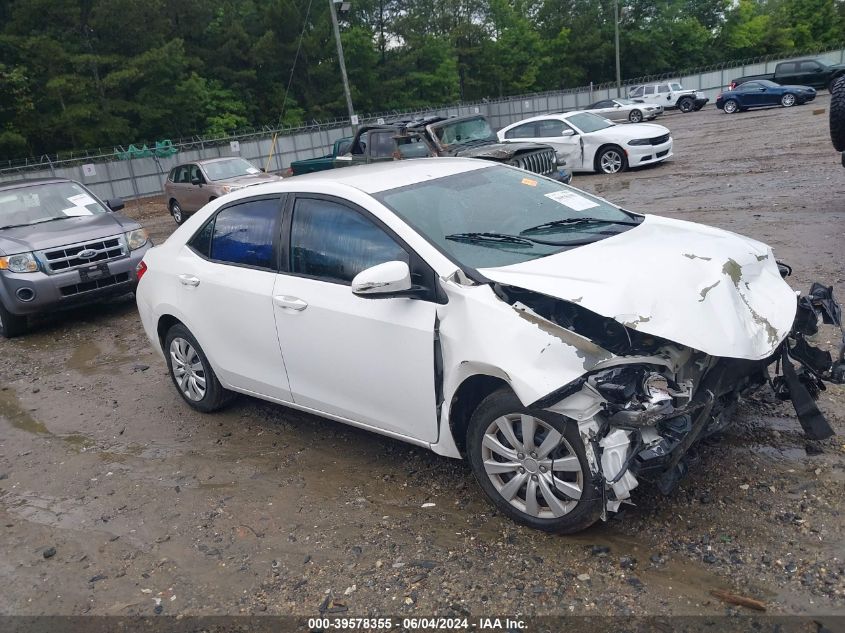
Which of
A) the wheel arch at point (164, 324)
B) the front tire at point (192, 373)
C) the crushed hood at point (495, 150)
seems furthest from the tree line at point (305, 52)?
the front tire at point (192, 373)

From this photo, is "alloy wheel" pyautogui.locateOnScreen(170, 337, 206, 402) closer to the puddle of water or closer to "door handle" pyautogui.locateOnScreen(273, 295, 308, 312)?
the puddle of water

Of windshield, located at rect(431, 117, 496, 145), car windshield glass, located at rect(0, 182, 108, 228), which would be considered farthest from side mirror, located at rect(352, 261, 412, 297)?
windshield, located at rect(431, 117, 496, 145)

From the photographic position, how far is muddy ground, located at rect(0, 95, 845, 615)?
10.2 ft

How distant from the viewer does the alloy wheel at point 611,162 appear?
16.7 m

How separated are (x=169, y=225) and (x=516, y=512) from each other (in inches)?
722

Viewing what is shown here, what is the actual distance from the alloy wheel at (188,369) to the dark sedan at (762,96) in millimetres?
30899

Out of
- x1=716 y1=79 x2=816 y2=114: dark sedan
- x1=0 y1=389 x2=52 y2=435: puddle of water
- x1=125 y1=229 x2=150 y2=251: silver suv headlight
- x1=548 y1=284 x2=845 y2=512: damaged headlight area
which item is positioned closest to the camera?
x1=548 y1=284 x2=845 y2=512: damaged headlight area

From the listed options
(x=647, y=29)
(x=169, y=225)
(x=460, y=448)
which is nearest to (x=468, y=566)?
(x=460, y=448)

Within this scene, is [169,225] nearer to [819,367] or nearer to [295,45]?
[819,367]

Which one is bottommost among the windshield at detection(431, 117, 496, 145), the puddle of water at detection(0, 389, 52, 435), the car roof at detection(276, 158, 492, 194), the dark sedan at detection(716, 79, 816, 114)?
the dark sedan at detection(716, 79, 816, 114)

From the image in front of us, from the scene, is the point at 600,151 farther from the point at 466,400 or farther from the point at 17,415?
the point at 466,400

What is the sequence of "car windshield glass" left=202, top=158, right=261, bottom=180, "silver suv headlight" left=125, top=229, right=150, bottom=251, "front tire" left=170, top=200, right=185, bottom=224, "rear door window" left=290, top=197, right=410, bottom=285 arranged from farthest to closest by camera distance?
"front tire" left=170, top=200, right=185, bottom=224 < "car windshield glass" left=202, top=158, right=261, bottom=180 < "silver suv headlight" left=125, top=229, right=150, bottom=251 < "rear door window" left=290, top=197, right=410, bottom=285

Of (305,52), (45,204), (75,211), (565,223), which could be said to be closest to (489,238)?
(565,223)

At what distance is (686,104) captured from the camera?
38656 millimetres
